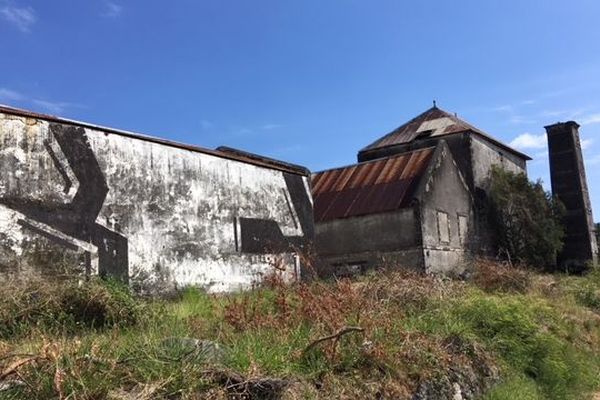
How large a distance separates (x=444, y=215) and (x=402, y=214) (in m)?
Result: 2.34

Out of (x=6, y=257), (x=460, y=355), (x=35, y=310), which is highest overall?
(x=6, y=257)

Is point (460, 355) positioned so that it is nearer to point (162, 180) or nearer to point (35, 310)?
point (35, 310)

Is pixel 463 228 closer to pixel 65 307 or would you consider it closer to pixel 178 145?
pixel 178 145

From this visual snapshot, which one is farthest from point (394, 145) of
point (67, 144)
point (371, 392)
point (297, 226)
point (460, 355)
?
point (371, 392)

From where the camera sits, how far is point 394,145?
3070cm

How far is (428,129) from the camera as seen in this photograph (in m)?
30.6

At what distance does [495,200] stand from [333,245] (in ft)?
31.1

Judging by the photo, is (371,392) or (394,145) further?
(394,145)

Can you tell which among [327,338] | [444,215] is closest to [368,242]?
[444,215]

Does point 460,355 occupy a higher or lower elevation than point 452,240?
lower

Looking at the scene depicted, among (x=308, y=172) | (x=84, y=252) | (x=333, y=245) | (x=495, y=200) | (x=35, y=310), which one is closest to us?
(x=35, y=310)

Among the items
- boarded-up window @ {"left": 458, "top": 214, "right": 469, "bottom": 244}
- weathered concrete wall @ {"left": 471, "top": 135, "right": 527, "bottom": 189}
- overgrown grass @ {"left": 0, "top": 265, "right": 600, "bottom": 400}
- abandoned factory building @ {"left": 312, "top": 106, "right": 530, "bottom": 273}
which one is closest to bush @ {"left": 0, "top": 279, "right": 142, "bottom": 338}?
overgrown grass @ {"left": 0, "top": 265, "right": 600, "bottom": 400}

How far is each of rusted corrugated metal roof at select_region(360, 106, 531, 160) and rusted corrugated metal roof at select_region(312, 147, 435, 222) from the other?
671 centimetres

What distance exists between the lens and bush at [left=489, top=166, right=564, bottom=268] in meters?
26.8
